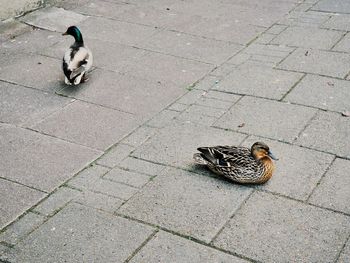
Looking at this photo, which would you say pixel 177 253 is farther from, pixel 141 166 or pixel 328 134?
pixel 328 134

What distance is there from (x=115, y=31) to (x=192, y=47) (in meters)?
1.41

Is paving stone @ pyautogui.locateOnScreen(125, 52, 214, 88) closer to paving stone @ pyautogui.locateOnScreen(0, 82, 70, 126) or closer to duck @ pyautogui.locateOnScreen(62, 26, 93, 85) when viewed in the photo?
duck @ pyautogui.locateOnScreen(62, 26, 93, 85)

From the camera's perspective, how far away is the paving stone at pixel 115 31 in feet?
29.1

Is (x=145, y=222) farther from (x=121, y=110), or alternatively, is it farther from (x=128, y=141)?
(x=121, y=110)

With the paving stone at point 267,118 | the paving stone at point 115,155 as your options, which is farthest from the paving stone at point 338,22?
the paving stone at point 115,155

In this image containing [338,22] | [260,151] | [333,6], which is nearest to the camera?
[260,151]

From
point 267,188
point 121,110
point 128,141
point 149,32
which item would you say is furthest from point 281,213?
point 149,32

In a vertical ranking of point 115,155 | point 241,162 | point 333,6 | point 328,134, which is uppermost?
point 241,162

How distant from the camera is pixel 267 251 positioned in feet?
14.8

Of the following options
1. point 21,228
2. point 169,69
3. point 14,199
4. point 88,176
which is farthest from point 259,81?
point 21,228

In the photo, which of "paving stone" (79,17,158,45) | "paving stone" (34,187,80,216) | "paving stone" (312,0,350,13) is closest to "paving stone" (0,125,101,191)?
"paving stone" (34,187,80,216)

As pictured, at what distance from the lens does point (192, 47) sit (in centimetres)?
854

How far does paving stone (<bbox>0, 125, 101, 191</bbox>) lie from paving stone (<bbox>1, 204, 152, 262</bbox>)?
58cm

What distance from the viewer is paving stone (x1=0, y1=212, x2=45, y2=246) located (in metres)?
4.70
